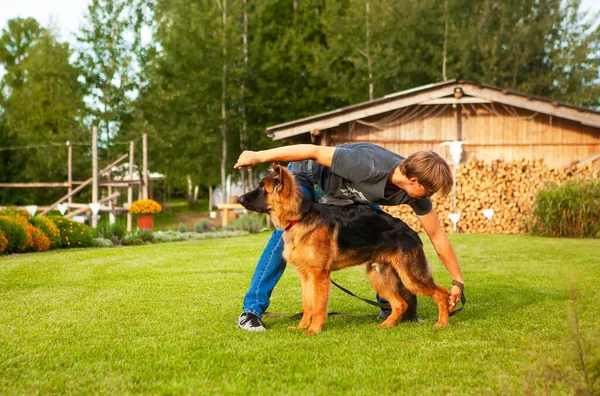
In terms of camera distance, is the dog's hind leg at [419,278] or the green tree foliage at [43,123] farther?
the green tree foliage at [43,123]

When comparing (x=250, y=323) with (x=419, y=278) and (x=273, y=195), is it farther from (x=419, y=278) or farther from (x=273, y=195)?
(x=419, y=278)

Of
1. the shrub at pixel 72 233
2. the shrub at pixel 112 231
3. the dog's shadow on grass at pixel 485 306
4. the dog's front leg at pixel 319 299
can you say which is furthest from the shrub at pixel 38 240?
the dog's front leg at pixel 319 299

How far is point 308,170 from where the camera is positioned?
488 cm

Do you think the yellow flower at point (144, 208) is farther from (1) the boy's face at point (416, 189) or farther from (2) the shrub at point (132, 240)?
(1) the boy's face at point (416, 189)

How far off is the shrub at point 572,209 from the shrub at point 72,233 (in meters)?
9.75

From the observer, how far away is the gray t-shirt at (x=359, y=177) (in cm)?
437

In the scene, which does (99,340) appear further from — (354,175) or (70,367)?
(354,175)

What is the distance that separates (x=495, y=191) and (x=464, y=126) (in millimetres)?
2134

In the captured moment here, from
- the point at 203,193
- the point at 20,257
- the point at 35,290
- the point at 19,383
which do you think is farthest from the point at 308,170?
the point at 203,193

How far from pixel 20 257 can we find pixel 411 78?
22.4 m

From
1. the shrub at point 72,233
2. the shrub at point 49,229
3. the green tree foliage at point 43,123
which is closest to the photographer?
the shrub at point 49,229

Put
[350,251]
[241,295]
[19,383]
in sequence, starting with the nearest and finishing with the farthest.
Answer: [19,383]
[350,251]
[241,295]

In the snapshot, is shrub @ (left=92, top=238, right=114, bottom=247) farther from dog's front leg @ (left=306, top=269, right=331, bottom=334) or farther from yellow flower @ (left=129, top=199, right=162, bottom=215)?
dog's front leg @ (left=306, top=269, right=331, bottom=334)

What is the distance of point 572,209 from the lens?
13305 millimetres
